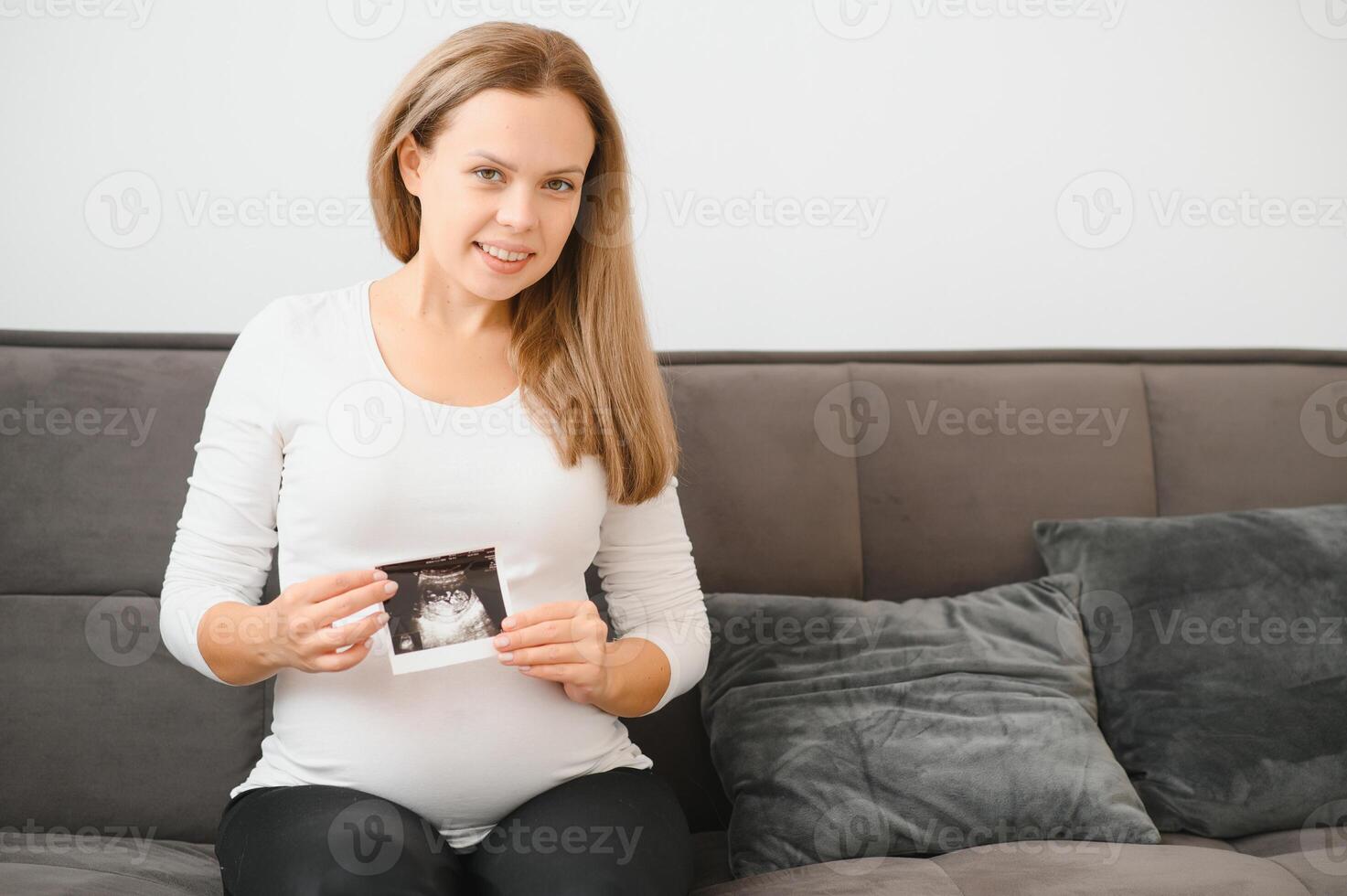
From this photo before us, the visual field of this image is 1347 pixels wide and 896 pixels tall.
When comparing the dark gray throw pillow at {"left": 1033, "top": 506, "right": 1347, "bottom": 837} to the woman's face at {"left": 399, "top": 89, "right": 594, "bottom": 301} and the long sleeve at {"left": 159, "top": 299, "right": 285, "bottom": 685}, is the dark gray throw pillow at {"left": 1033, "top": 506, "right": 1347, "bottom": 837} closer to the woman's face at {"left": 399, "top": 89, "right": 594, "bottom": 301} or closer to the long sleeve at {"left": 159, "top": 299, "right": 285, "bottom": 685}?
the woman's face at {"left": 399, "top": 89, "right": 594, "bottom": 301}

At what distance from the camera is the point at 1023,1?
2186 mm

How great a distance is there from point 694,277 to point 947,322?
1.79ft

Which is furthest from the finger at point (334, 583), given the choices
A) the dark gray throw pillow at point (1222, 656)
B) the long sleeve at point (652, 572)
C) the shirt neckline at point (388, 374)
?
the dark gray throw pillow at point (1222, 656)

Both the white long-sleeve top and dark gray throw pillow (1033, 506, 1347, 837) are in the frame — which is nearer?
the white long-sleeve top

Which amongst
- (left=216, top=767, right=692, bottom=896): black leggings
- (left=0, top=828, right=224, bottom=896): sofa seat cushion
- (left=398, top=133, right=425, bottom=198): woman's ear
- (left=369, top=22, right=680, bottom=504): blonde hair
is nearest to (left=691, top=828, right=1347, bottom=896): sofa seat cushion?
(left=216, top=767, right=692, bottom=896): black leggings

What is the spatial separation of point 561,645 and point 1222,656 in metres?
1.10

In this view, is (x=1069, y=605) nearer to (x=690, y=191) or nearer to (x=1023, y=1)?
(x=690, y=191)

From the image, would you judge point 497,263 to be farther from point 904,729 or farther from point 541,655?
point 904,729

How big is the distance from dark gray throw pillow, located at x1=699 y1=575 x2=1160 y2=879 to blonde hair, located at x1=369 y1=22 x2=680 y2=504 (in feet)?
1.32

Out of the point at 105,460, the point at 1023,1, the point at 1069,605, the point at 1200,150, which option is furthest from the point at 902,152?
the point at 105,460

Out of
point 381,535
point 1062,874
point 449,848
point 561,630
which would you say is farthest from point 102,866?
point 1062,874

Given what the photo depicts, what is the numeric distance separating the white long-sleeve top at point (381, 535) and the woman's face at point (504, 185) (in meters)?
0.16

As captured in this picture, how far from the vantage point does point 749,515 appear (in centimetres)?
182

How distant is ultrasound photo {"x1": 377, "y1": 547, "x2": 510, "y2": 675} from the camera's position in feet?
4.00
